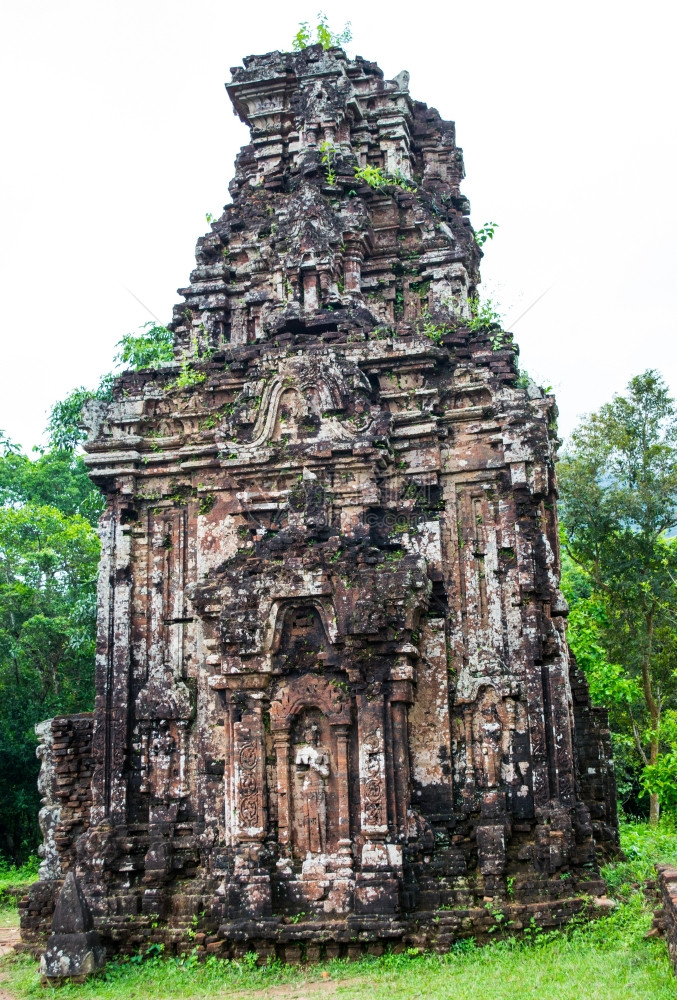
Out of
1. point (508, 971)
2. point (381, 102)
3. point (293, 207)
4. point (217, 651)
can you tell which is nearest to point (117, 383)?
point (293, 207)

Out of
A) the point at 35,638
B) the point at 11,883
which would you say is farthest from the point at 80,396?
the point at 11,883

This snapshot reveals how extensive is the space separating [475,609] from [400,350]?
3.25 metres

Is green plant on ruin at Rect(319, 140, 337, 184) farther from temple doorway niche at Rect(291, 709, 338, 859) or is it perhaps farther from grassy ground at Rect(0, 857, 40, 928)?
grassy ground at Rect(0, 857, 40, 928)

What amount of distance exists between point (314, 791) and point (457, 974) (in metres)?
2.41

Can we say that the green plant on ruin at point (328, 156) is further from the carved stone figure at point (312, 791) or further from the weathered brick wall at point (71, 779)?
the weathered brick wall at point (71, 779)

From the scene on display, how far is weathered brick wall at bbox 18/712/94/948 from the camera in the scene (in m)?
13.3

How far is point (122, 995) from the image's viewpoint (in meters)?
10.8

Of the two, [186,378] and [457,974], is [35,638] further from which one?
[457,974]

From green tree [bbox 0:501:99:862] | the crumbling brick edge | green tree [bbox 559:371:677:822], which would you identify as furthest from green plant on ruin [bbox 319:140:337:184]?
green tree [bbox 559:371:677:822]

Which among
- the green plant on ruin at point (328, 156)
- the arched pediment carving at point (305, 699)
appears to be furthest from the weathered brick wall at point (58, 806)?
the green plant on ruin at point (328, 156)

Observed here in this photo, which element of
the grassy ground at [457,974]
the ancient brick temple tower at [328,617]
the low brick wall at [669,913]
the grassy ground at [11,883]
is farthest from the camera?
the grassy ground at [11,883]

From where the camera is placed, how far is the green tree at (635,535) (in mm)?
27188

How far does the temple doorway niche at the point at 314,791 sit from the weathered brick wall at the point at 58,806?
10.2ft

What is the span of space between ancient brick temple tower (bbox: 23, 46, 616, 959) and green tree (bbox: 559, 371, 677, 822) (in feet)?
43.3
